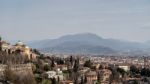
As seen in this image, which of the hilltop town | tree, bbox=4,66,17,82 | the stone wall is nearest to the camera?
tree, bbox=4,66,17,82

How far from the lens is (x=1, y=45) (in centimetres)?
5447

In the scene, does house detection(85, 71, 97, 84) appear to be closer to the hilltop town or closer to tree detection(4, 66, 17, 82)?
the hilltop town

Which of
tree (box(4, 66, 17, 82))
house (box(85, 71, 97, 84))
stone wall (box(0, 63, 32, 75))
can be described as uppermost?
stone wall (box(0, 63, 32, 75))

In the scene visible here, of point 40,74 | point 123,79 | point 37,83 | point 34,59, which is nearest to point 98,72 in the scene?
point 123,79

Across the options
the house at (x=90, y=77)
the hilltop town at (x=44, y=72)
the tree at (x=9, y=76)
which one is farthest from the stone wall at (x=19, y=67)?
the house at (x=90, y=77)

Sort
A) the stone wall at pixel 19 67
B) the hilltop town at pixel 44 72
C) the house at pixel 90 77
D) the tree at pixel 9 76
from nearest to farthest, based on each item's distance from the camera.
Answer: the tree at pixel 9 76, the hilltop town at pixel 44 72, the stone wall at pixel 19 67, the house at pixel 90 77

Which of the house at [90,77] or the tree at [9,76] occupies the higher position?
the tree at [9,76]

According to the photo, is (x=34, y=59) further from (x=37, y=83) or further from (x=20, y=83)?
(x=20, y=83)

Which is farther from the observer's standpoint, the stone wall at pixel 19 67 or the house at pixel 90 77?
the house at pixel 90 77

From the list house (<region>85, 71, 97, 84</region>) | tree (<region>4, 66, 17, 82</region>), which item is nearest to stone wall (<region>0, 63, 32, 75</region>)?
tree (<region>4, 66, 17, 82</region>)

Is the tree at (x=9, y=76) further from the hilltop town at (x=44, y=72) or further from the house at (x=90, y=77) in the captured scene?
the house at (x=90, y=77)

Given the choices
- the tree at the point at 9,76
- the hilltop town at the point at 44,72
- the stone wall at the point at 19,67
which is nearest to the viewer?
the tree at the point at 9,76

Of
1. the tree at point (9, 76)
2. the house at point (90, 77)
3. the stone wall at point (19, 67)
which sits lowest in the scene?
the house at point (90, 77)

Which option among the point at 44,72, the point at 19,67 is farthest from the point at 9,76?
the point at 44,72
